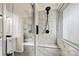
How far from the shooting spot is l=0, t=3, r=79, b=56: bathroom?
171 centimetres

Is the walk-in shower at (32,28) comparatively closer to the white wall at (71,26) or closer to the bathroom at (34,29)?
the bathroom at (34,29)

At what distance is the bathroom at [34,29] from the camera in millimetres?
1709

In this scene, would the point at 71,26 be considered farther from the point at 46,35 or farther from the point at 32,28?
the point at 32,28

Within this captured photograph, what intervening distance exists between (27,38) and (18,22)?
1.06 feet

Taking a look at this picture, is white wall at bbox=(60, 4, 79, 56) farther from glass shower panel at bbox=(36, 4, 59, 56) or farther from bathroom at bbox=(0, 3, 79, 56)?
glass shower panel at bbox=(36, 4, 59, 56)

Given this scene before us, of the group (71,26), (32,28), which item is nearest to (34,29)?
(32,28)

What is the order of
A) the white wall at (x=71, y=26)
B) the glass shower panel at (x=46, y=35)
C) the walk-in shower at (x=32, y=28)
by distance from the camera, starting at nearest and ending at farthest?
the white wall at (x=71, y=26)
the walk-in shower at (x=32, y=28)
the glass shower panel at (x=46, y=35)

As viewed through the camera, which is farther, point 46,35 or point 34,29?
point 46,35

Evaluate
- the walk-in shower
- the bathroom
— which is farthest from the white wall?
the walk-in shower

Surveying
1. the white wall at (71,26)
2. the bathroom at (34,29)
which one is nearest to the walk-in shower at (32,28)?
the bathroom at (34,29)

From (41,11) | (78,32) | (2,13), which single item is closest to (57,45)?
(78,32)

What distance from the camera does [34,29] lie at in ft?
5.72

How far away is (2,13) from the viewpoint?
1.71 meters

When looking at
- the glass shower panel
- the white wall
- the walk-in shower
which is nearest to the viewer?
the white wall
